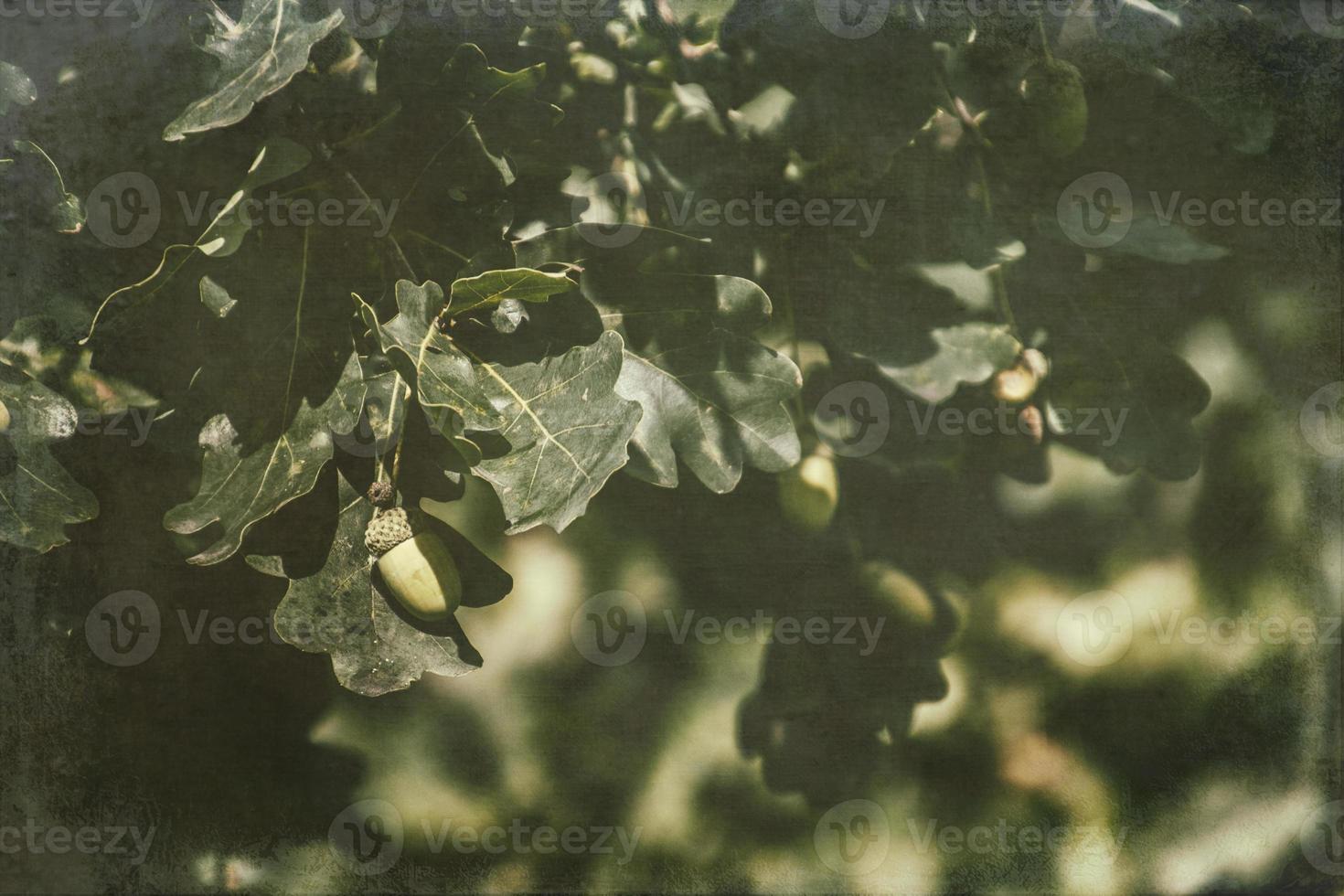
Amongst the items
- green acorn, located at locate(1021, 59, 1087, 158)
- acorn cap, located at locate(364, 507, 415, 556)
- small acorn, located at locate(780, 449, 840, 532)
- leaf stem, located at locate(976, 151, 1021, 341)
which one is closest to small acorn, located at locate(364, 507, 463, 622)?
acorn cap, located at locate(364, 507, 415, 556)

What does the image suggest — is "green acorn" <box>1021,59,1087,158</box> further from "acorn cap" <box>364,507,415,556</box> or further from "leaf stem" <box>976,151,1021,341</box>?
"acorn cap" <box>364,507,415,556</box>

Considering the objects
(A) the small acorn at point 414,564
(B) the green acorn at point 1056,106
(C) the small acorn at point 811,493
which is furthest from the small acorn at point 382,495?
(B) the green acorn at point 1056,106

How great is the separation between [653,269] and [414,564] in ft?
1.48

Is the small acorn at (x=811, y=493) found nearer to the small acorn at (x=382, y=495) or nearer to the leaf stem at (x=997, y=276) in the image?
the leaf stem at (x=997, y=276)

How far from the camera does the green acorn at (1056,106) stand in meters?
1.23

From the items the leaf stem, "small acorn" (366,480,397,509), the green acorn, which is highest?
the green acorn

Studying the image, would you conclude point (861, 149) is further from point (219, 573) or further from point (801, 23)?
point (219, 573)

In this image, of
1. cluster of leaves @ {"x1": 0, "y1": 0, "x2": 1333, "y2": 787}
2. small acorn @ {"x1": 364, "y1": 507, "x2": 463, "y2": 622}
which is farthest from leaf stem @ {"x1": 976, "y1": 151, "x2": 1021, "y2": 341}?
small acorn @ {"x1": 364, "y1": 507, "x2": 463, "y2": 622}

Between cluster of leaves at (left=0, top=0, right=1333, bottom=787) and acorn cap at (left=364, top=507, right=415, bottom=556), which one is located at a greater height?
cluster of leaves at (left=0, top=0, right=1333, bottom=787)

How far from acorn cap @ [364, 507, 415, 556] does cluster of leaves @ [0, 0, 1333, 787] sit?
26 millimetres

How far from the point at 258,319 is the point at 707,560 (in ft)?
2.03

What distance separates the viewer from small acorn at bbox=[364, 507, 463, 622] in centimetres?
116

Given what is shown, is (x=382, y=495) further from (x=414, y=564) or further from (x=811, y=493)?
(x=811, y=493)

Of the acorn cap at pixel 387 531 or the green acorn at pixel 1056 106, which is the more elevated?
the green acorn at pixel 1056 106
